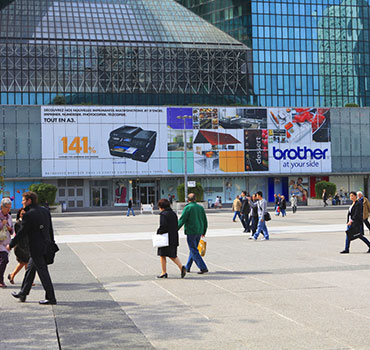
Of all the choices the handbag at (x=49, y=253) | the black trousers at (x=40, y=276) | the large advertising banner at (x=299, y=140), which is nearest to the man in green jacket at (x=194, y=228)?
the handbag at (x=49, y=253)

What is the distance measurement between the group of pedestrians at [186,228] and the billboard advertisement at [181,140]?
58.1 metres

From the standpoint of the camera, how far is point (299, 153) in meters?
75.8

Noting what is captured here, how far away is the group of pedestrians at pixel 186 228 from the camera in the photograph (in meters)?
11.8

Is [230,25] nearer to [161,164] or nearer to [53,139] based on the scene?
[161,164]

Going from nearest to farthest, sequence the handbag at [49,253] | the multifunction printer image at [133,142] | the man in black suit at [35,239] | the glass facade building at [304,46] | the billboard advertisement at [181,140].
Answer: the man in black suit at [35,239] < the handbag at [49,253] < the billboard advertisement at [181,140] < the multifunction printer image at [133,142] < the glass facade building at [304,46]

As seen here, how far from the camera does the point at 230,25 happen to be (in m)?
90.9

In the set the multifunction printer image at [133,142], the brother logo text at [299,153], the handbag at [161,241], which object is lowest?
the handbag at [161,241]

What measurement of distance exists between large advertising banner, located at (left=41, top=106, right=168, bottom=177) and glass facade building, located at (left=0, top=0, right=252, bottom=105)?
32.3ft

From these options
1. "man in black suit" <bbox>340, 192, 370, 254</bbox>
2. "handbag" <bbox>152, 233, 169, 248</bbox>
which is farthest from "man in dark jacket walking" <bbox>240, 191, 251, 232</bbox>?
"handbag" <bbox>152, 233, 169, 248</bbox>

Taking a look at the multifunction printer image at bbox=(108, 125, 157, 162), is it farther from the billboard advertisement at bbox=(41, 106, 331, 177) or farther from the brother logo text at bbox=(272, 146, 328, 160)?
the brother logo text at bbox=(272, 146, 328, 160)

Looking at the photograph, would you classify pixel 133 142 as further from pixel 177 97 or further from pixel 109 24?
pixel 109 24

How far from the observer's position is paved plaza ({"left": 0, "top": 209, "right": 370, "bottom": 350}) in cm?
682

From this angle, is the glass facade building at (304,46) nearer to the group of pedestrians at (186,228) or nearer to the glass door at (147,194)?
the glass door at (147,194)

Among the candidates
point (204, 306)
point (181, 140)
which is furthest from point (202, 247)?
point (181, 140)
